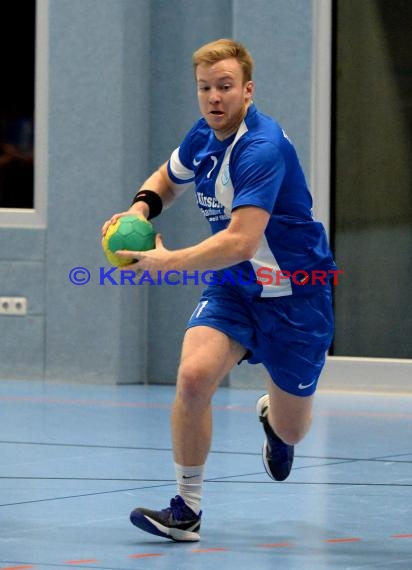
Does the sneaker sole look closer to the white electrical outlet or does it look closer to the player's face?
the player's face

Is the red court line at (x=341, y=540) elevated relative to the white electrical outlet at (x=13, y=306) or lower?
lower

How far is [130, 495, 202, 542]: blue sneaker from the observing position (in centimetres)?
523

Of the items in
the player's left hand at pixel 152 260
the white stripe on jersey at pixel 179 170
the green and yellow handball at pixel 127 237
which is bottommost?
the player's left hand at pixel 152 260

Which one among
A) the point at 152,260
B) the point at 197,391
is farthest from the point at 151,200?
the point at 197,391

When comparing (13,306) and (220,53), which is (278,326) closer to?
(220,53)

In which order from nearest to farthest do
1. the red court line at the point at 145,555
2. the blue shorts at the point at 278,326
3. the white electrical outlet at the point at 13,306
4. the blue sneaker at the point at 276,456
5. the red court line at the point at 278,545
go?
the red court line at the point at 145,555
the red court line at the point at 278,545
the blue shorts at the point at 278,326
the blue sneaker at the point at 276,456
the white electrical outlet at the point at 13,306

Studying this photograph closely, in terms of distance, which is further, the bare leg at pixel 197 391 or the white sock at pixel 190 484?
the white sock at pixel 190 484

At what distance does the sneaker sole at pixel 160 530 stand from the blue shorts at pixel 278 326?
786mm

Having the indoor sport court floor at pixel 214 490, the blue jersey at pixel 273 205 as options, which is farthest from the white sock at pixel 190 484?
the blue jersey at pixel 273 205

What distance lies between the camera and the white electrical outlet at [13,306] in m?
11.5

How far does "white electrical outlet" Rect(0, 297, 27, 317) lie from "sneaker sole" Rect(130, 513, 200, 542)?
6397 millimetres

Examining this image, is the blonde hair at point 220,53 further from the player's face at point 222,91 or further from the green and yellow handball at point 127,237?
the green and yellow handball at point 127,237

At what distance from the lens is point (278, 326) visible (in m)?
5.61

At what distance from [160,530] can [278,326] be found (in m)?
0.97
